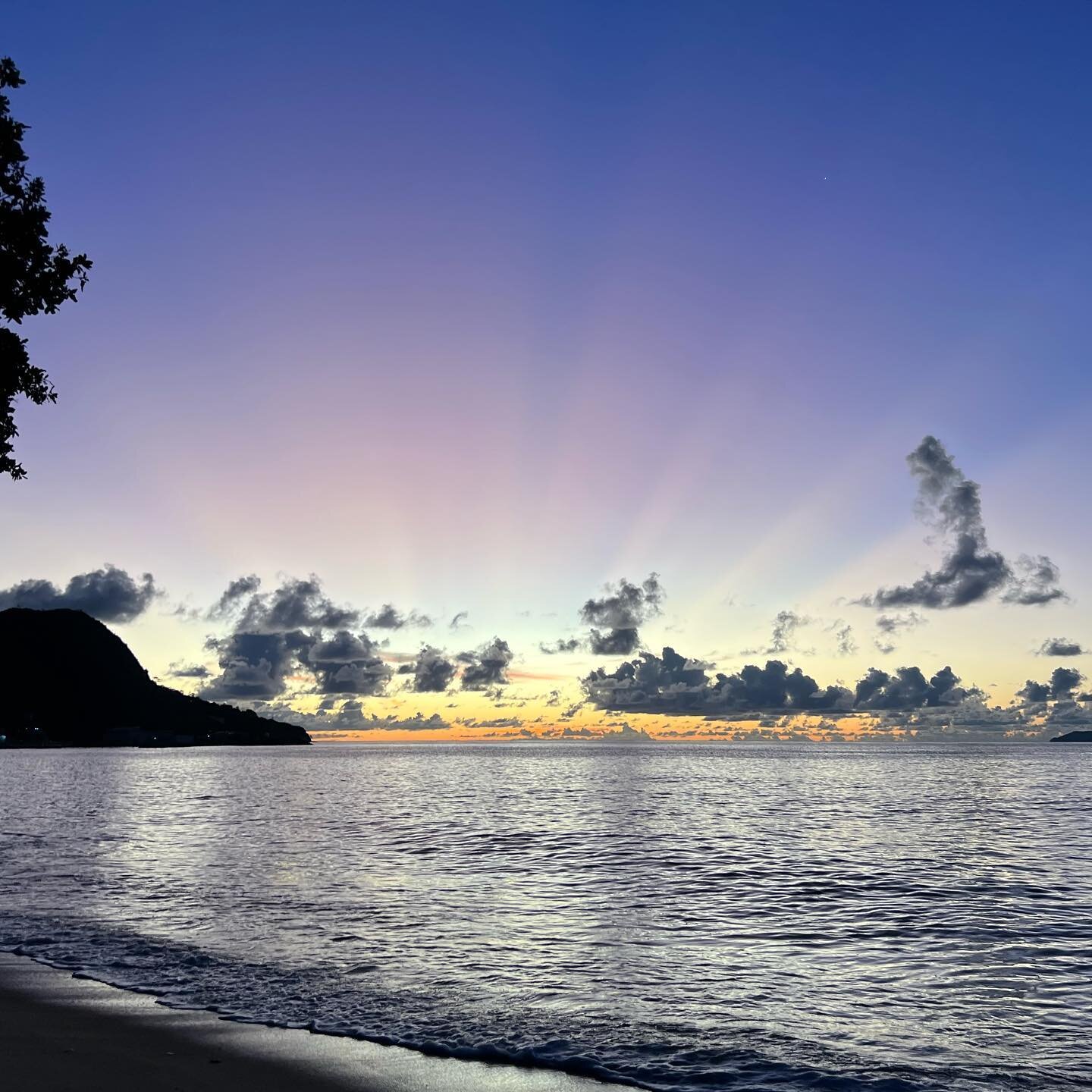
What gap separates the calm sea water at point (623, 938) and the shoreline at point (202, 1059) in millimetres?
833

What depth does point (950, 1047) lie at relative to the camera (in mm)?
16281

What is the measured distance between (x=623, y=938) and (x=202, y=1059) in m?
14.6

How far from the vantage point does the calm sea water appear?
16234mm

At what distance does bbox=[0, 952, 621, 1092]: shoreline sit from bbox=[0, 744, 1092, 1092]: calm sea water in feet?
2.73

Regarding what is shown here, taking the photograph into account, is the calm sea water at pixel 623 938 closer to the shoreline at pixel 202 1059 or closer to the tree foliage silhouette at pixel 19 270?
the shoreline at pixel 202 1059

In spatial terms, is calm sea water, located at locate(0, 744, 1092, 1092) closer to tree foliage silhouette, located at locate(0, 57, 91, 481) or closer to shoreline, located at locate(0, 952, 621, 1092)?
shoreline, located at locate(0, 952, 621, 1092)

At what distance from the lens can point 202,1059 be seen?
1412 centimetres

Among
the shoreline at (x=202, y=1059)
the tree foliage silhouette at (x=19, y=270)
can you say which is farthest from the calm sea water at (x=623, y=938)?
the tree foliage silhouette at (x=19, y=270)

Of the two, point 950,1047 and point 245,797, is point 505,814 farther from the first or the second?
point 950,1047

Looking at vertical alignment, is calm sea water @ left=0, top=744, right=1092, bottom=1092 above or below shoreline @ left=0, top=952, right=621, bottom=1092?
below

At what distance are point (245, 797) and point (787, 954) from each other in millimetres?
93907

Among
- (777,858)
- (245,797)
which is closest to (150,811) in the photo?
(245,797)

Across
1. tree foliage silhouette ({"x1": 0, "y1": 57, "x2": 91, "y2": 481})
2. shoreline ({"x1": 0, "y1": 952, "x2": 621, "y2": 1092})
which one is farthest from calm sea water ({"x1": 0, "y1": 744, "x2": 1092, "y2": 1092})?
tree foliage silhouette ({"x1": 0, "y1": 57, "x2": 91, "y2": 481})

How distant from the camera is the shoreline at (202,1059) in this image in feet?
42.3
